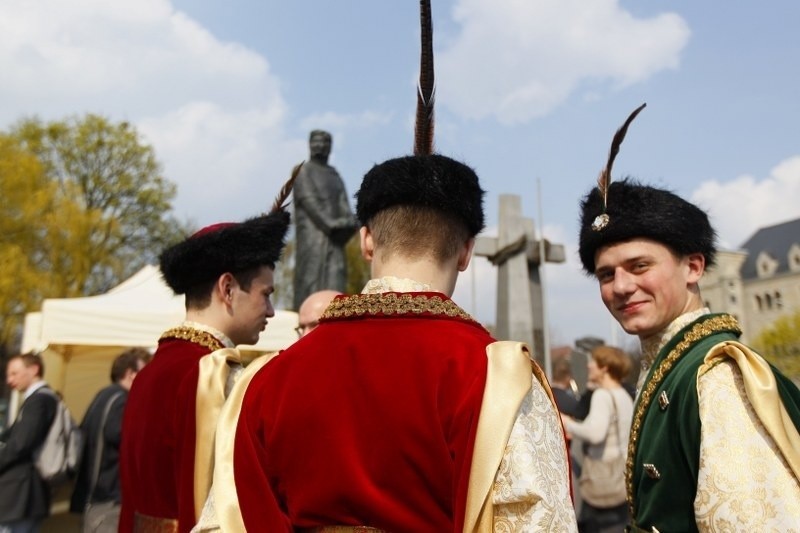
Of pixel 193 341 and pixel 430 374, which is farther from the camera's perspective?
pixel 193 341

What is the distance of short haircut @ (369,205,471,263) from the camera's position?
166 cm

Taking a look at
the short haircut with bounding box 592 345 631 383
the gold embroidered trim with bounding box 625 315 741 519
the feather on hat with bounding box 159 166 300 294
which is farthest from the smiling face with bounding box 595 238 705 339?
the short haircut with bounding box 592 345 631 383

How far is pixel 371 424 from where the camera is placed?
1.44 m

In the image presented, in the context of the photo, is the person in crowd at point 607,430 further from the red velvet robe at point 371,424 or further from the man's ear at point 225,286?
the red velvet robe at point 371,424

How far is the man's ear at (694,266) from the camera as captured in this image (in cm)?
242

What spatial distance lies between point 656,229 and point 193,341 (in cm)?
176

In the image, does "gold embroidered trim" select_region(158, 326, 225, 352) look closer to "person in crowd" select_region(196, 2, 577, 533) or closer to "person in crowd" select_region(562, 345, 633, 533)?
"person in crowd" select_region(196, 2, 577, 533)

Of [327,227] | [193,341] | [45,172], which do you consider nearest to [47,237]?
[45,172]

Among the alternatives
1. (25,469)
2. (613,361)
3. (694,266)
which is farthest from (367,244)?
(25,469)

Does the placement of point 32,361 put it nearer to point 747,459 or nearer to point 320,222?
point 320,222

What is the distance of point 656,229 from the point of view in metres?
2.38

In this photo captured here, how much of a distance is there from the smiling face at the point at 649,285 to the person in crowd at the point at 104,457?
3679mm

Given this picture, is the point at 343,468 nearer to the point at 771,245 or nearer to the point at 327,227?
the point at 327,227

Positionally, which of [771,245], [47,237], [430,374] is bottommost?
[430,374]
